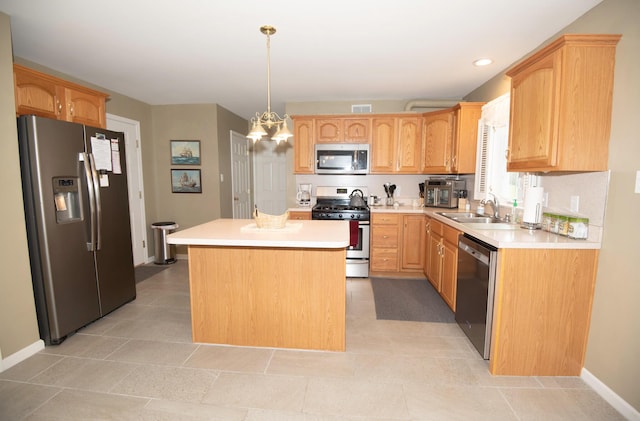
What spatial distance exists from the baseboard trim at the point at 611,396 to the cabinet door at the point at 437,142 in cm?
255

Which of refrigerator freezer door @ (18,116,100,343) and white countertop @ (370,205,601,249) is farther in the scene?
refrigerator freezer door @ (18,116,100,343)

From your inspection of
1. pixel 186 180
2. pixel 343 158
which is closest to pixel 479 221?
pixel 343 158

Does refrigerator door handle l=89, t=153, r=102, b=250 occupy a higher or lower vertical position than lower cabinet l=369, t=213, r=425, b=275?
higher

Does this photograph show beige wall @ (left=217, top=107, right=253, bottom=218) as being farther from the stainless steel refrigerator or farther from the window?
the window

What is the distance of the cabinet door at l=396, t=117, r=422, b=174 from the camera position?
425cm

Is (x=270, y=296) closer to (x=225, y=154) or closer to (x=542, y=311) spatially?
(x=542, y=311)

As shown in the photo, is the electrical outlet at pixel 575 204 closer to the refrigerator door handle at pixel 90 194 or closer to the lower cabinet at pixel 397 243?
the lower cabinet at pixel 397 243

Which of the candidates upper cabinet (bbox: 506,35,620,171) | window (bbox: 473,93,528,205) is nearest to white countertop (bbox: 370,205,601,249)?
upper cabinet (bbox: 506,35,620,171)

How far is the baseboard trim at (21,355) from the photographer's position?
2.11 meters

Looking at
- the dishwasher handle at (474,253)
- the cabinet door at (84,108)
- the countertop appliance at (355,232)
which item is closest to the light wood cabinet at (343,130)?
the countertop appliance at (355,232)

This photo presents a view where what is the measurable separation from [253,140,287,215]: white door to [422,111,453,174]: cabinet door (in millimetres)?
3160

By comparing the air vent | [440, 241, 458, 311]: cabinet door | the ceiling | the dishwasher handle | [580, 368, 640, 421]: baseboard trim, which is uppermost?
the ceiling

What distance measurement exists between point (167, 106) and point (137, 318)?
3.34m

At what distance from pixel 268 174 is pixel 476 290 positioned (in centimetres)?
502
